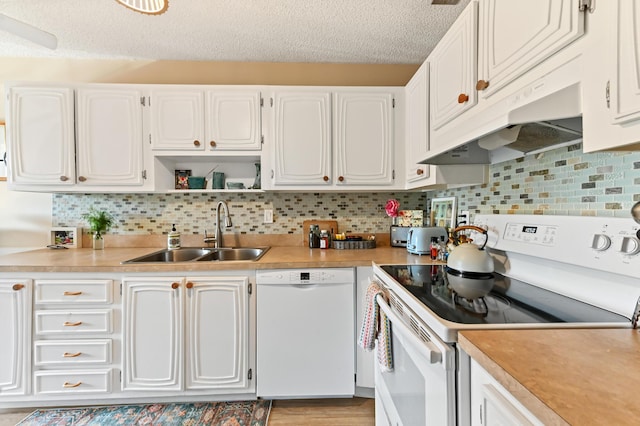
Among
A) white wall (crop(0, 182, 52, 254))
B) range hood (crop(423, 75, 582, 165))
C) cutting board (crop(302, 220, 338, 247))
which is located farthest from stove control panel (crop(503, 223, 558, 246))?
white wall (crop(0, 182, 52, 254))

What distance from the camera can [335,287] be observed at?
1748 mm

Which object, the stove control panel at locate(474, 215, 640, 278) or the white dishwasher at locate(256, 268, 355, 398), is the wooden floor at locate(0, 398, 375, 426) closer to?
the white dishwasher at locate(256, 268, 355, 398)

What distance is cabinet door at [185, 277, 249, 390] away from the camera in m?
1.71

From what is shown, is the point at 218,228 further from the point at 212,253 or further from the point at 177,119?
the point at 177,119

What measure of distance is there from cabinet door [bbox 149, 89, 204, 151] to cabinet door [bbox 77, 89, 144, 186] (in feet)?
0.38

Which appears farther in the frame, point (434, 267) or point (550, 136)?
point (434, 267)

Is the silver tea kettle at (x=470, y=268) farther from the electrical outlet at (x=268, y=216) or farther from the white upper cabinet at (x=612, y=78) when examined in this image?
the electrical outlet at (x=268, y=216)

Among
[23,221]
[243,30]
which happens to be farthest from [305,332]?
[23,221]

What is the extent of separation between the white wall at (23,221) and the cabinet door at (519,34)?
3001 millimetres

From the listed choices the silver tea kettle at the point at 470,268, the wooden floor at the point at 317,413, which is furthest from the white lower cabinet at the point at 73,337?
the silver tea kettle at the point at 470,268

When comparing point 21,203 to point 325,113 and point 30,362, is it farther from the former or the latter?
point 325,113

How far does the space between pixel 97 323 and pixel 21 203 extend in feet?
4.59

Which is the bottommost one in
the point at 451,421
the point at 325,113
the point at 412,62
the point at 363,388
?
the point at 363,388

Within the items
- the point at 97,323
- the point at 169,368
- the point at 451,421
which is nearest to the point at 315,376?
the point at 169,368
